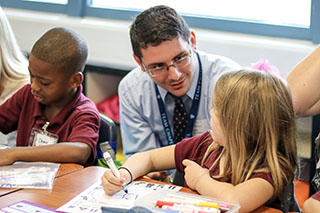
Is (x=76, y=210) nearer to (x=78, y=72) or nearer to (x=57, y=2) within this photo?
(x=78, y=72)

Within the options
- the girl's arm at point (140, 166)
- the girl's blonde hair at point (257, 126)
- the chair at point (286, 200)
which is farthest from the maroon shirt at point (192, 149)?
the chair at point (286, 200)

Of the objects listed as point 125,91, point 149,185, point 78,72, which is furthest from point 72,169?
point 125,91

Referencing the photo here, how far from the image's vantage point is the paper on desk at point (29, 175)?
6.03ft

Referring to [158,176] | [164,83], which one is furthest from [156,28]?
[158,176]

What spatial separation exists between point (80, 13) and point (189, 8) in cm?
101

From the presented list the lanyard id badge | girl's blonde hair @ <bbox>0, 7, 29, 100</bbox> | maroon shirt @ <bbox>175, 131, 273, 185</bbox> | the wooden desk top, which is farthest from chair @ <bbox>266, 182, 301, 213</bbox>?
girl's blonde hair @ <bbox>0, 7, 29, 100</bbox>

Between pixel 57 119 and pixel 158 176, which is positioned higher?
pixel 57 119

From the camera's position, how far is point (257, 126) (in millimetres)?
1697

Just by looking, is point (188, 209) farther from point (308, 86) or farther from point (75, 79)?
point (75, 79)

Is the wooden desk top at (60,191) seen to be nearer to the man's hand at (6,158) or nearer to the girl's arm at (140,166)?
the girl's arm at (140,166)

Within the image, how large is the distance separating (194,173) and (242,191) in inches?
8.7

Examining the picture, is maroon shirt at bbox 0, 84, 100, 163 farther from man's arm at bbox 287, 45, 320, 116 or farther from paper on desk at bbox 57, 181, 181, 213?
man's arm at bbox 287, 45, 320, 116

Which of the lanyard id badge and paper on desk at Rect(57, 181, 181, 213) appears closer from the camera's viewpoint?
paper on desk at Rect(57, 181, 181, 213)

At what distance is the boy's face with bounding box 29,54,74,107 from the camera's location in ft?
7.76
